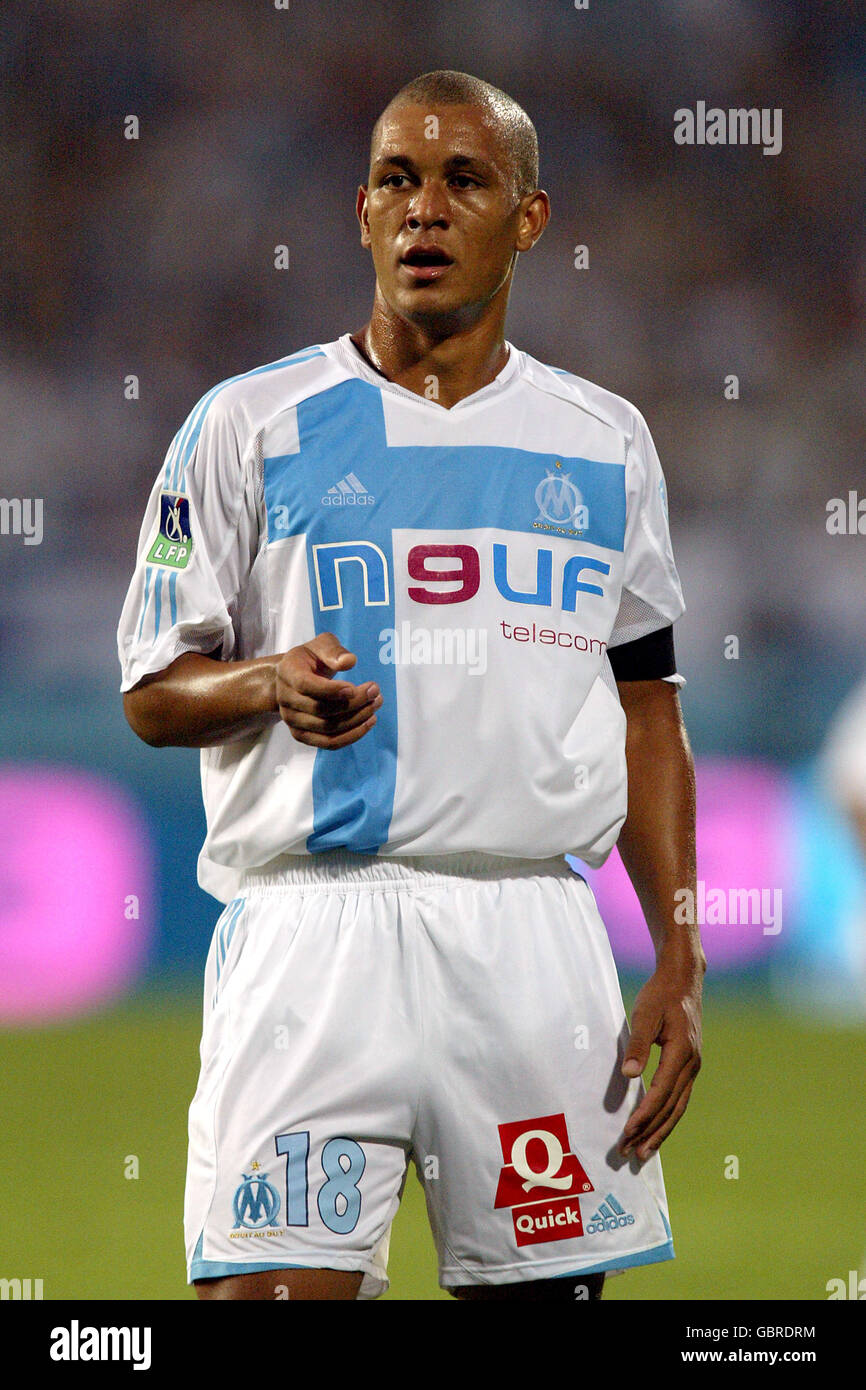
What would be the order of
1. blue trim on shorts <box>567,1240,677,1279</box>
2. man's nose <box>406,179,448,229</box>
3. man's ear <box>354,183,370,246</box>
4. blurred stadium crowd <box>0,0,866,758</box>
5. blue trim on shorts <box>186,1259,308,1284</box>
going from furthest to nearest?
blurred stadium crowd <box>0,0,866,758</box>, man's ear <box>354,183,370,246</box>, man's nose <box>406,179,448,229</box>, blue trim on shorts <box>567,1240,677,1279</box>, blue trim on shorts <box>186,1259,308,1284</box>

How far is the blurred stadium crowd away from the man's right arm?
4.74m

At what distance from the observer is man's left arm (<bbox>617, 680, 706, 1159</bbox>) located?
6.22ft

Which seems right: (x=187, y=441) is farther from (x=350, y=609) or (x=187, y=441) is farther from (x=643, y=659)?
(x=643, y=659)

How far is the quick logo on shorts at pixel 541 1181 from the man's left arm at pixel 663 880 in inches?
3.7

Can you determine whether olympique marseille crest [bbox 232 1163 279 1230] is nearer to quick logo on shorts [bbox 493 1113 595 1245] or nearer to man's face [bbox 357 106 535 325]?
quick logo on shorts [bbox 493 1113 595 1245]

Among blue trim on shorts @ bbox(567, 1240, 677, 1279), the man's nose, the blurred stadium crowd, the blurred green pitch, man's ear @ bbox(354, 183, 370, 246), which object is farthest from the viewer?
the blurred stadium crowd

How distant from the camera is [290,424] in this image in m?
1.88

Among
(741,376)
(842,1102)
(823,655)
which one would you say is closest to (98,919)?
(842,1102)

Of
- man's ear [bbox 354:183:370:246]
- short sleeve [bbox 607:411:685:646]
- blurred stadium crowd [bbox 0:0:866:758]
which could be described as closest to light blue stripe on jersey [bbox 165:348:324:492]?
man's ear [bbox 354:183:370:246]

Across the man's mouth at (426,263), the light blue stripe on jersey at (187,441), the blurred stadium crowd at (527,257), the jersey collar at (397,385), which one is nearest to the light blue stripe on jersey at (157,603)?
the light blue stripe on jersey at (187,441)

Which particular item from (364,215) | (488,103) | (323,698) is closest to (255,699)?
(323,698)

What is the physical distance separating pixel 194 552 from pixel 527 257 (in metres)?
5.34

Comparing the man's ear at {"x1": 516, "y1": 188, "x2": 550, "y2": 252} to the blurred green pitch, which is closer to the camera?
the man's ear at {"x1": 516, "y1": 188, "x2": 550, "y2": 252}

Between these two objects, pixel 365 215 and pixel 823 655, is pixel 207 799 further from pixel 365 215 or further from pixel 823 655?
pixel 823 655
